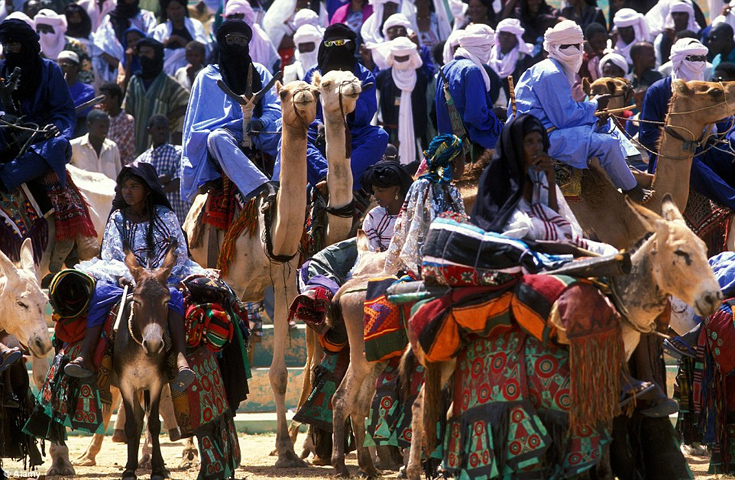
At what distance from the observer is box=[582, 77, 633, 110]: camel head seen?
48.1 feet

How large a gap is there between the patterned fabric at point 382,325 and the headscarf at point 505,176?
4.67ft

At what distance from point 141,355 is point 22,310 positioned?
3.04 ft

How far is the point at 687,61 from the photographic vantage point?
47.5 ft

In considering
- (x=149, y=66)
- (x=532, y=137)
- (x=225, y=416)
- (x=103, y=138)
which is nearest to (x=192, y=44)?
(x=149, y=66)

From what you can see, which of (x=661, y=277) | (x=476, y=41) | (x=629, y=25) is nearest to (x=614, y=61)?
(x=629, y=25)

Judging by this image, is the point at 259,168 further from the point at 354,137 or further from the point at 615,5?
the point at 615,5

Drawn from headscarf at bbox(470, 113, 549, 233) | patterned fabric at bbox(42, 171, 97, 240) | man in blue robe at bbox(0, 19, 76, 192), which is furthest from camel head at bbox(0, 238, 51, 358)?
headscarf at bbox(470, 113, 549, 233)

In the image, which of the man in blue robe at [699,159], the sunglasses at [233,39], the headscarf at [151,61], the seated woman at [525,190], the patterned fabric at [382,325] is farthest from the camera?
the headscarf at [151,61]

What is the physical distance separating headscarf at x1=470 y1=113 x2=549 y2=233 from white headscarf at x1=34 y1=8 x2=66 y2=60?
39.8ft

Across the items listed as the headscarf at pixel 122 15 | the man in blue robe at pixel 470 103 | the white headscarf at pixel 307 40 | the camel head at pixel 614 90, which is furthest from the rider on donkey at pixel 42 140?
the headscarf at pixel 122 15

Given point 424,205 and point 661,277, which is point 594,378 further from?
point 424,205

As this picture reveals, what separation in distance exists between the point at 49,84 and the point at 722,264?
6585 millimetres

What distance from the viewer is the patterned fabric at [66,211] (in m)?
13.2

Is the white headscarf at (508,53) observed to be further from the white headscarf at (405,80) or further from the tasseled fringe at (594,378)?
the tasseled fringe at (594,378)
